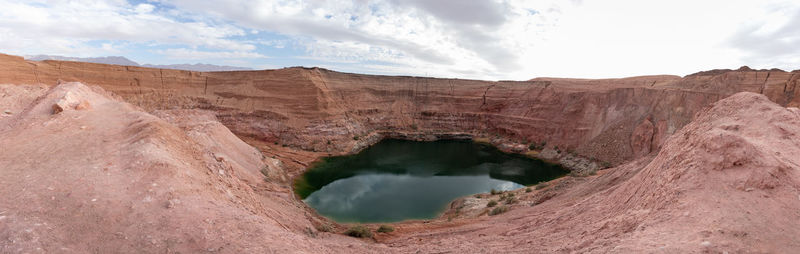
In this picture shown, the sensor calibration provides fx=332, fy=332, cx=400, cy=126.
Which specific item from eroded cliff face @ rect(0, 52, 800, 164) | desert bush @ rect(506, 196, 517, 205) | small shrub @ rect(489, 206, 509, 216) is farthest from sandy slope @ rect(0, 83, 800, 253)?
eroded cliff face @ rect(0, 52, 800, 164)

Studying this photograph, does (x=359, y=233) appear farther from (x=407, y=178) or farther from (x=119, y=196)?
(x=407, y=178)

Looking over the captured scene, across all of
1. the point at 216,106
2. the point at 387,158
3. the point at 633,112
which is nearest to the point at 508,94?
the point at 633,112

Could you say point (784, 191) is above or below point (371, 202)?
above

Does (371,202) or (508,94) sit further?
(508,94)

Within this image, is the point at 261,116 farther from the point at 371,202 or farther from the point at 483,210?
the point at 483,210

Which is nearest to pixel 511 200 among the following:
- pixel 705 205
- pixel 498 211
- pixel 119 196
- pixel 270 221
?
pixel 498 211

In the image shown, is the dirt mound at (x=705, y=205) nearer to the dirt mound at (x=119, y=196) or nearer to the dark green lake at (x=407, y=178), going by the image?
Result: the dirt mound at (x=119, y=196)
